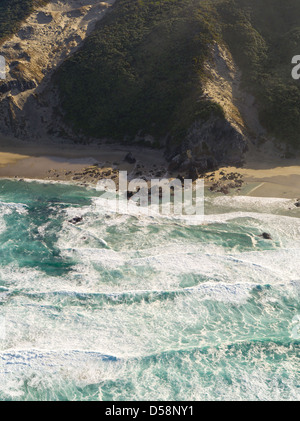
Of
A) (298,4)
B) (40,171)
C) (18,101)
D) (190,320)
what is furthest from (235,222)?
(298,4)

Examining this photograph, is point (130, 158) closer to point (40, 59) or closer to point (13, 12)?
point (40, 59)

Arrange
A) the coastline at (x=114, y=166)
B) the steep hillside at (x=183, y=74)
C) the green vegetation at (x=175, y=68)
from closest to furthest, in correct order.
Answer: the coastline at (x=114, y=166)
the steep hillside at (x=183, y=74)
the green vegetation at (x=175, y=68)

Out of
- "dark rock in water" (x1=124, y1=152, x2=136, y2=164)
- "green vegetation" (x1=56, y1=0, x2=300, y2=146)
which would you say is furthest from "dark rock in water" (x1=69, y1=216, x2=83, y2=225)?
"green vegetation" (x1=56, y1=0, x2=300, y2=146)

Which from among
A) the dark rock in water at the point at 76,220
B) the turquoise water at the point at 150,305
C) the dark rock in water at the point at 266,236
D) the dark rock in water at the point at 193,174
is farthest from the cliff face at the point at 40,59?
the dark rock in water at the point at 266,236

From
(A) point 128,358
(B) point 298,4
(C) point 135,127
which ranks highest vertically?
(B) point 298,4

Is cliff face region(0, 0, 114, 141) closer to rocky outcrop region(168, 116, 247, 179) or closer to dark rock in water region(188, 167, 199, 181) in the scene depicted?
rocky outcrop region(168, 116, 247, 179)

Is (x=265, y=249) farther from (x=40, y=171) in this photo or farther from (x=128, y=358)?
(x=40, y=171)

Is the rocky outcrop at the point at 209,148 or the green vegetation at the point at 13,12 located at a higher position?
the green vegetation at the point at 13,12

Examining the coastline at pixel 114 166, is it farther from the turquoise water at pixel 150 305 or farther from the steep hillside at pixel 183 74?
the turquoise water at pixel 150 305
